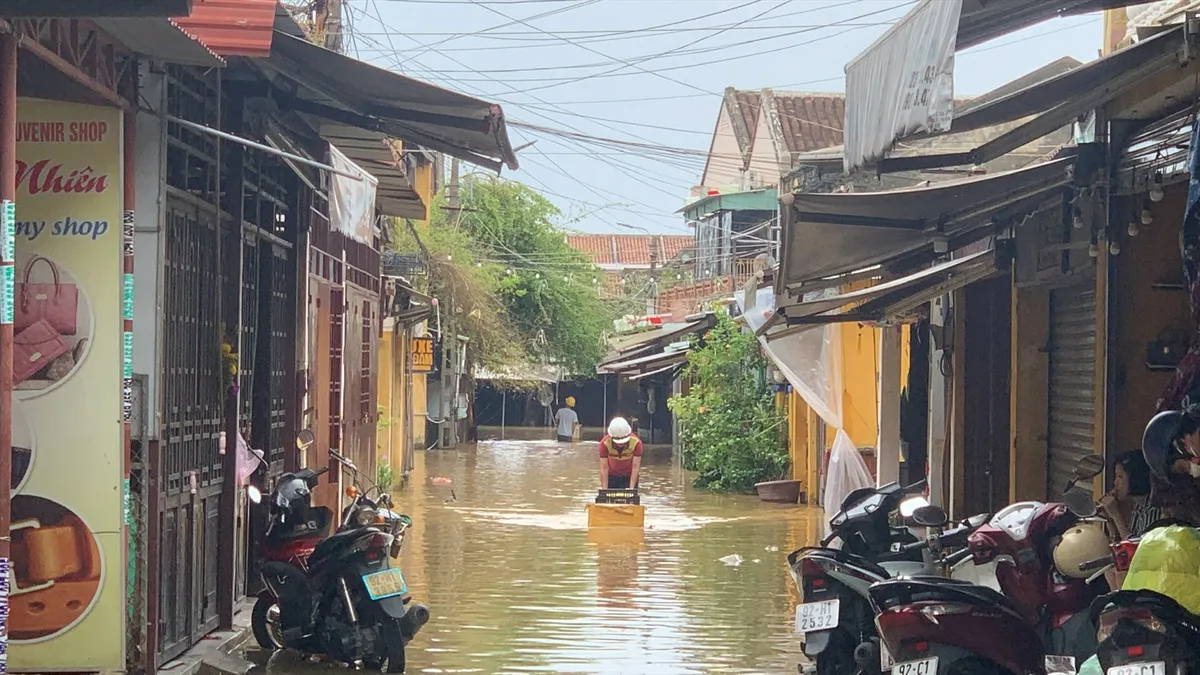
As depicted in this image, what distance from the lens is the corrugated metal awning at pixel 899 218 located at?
881 cm

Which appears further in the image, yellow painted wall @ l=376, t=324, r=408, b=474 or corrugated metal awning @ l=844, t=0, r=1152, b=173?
yellow painted wall @ l=376, t=324, r=408, b=474

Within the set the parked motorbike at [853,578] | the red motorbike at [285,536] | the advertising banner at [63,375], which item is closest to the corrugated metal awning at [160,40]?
the advertising banner at [63,375]

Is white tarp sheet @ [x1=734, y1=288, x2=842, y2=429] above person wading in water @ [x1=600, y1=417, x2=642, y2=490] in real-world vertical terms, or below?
above

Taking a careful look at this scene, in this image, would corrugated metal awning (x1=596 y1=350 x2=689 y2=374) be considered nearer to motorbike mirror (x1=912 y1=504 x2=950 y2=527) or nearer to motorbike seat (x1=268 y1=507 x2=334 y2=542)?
motorbike seat (x1=268 y1=507 x2=334 y2=542)

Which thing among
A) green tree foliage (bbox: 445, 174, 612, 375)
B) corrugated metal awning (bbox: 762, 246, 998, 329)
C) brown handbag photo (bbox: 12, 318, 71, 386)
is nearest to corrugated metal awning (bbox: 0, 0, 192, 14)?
brown handbag photo (bbox: 12, 318, 71, 386)

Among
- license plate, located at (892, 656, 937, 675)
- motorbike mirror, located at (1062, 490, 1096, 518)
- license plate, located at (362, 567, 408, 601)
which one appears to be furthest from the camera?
license plate, located at (362, 567, 408, 601)

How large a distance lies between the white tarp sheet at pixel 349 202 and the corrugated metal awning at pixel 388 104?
0.94 m

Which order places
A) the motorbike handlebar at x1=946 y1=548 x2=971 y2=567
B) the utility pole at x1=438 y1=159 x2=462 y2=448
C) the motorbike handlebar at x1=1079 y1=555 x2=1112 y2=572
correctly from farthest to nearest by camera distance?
1. the utility pole at x1=438 y1=159 x2=462 y2=448
2. the motorbike handlebar at x1=946 y1=548 x2=971 y2=567
3. the motorbike handlebar at x1=1079 y1=555 x2=1112 y2=572

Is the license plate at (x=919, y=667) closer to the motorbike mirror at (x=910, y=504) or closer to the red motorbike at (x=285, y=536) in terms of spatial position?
the motorbike mirror at (x=910, y=504)

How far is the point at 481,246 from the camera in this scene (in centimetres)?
4306

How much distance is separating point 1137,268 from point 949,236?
2.55 metres

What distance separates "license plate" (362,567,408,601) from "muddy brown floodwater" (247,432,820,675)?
545 millimetres

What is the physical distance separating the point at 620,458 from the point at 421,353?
12.5 metres

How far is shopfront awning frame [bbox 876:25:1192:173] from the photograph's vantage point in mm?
6441
